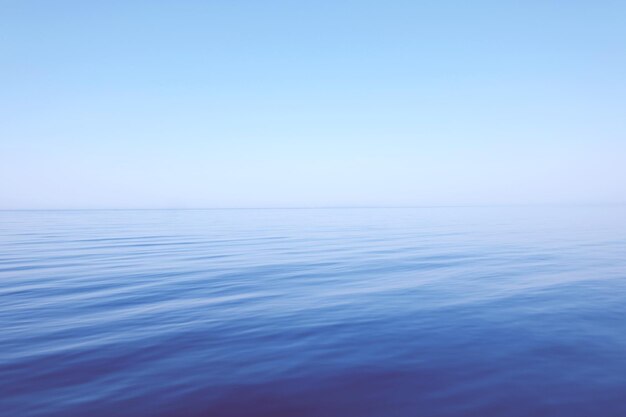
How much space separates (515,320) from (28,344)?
929 cm

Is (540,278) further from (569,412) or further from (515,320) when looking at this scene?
(569,412)

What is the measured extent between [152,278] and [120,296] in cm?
282

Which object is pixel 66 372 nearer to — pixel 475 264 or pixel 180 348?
pixel 180 348

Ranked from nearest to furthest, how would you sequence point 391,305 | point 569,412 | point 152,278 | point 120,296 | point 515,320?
point 569,412
point 515,320
point 391,305
point 120,296
point 152,278

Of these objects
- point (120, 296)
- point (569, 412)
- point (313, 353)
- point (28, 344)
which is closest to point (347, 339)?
point (313, 353)

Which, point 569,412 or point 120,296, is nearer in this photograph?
point 569,412

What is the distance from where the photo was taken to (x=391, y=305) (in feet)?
29.3

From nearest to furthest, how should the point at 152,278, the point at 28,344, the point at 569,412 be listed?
the point at 569,412 → the point at 28,344 → the point at 152,278

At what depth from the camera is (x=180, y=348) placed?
6340 mm

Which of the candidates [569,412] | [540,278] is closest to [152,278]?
[569,412]

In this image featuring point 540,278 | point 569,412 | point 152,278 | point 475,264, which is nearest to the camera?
point 569,412

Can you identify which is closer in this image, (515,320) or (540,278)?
(515,320)

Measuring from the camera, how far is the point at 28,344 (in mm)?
6512

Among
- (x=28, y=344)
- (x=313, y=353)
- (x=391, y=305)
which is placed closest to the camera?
(x=313, y=353)
